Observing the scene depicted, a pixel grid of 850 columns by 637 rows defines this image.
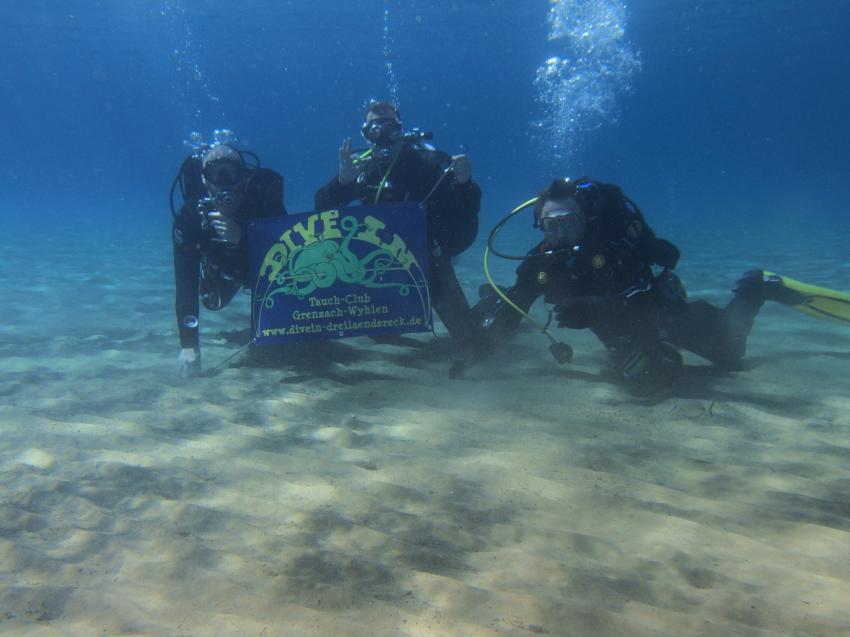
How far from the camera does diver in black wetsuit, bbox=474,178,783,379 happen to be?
14.3ft

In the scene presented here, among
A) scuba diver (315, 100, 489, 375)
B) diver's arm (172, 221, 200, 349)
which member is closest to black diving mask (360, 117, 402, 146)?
scuba diver (315, 100, 489, 375)

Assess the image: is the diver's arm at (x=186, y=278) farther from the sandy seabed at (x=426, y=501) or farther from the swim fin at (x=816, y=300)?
the swim fin at (x=816, y=300)

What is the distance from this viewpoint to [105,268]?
41.9 ft

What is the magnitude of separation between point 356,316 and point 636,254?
2566 mm

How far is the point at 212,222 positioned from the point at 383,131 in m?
1.97

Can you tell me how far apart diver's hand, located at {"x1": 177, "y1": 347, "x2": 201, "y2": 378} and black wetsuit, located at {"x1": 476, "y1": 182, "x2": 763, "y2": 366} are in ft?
10.4

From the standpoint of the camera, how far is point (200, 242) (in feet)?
17.8

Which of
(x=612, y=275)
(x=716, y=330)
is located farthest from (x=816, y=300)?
(x=612, y=275)

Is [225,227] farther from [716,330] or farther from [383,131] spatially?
[716,330]

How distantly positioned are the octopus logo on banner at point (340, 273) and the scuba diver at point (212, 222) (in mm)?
582

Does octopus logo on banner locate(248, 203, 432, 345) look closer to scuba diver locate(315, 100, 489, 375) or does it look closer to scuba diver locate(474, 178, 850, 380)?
scuba diver locate(315, 100, 489, 375)

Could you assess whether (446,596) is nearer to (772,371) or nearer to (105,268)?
(772,371)

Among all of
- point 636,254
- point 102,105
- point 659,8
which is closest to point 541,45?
point 659,8

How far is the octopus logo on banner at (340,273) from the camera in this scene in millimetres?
4785
